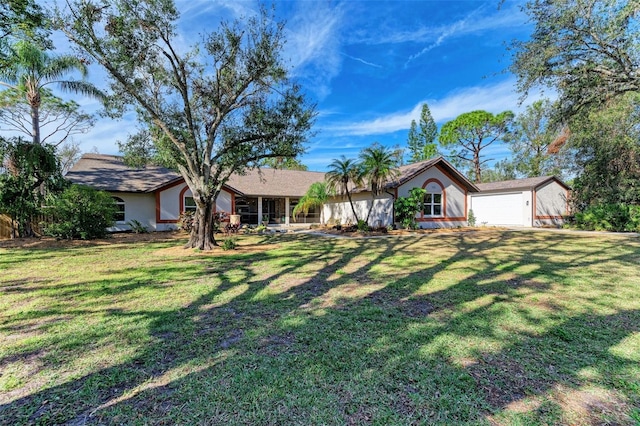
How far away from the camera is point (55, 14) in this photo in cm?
786

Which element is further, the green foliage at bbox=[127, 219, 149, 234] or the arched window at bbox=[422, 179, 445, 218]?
the arched window at bbox=[422, 179, 445, 218]

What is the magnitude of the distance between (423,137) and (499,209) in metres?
21.1

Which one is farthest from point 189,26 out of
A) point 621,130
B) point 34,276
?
point 621,130

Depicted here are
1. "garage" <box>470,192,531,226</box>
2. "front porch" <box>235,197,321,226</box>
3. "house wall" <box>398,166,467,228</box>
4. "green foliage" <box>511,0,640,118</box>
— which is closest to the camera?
"green foliage" <box>511,0,640,118</box>

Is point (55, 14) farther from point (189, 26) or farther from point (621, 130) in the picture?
point (621, 130)

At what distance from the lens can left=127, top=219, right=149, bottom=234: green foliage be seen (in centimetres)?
1627

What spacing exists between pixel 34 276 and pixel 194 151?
216 inches

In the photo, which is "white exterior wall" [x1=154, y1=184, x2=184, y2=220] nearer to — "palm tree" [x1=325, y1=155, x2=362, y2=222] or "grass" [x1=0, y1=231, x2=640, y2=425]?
A: "palm tree" [x1=325, y1=155, x2=362, y2=222]

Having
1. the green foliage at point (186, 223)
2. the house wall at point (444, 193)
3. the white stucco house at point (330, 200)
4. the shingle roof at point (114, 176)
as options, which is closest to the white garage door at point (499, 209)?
the white stucco house at point (330, 200)

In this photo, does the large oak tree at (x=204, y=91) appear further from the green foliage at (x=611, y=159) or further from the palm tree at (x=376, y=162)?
the green foliage at (x=611, y=159)

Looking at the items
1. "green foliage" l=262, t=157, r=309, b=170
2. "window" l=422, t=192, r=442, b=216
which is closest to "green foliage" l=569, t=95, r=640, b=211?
"window" l=422, t=192, r=442, b=216

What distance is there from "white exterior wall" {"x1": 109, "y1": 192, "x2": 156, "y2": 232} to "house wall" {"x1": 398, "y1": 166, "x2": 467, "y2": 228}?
49.8 ft

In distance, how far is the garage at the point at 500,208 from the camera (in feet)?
70.5

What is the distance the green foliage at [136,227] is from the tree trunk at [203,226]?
7.71 metres
